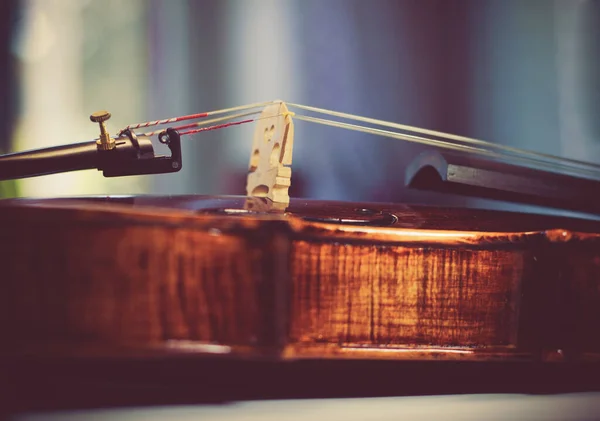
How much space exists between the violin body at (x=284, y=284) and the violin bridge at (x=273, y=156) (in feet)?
0.31

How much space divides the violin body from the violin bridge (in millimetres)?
94

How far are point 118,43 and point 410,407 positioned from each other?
3.56ft

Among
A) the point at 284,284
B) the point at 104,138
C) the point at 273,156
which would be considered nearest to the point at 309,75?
the point at 273,156

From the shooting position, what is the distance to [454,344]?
0.83 m

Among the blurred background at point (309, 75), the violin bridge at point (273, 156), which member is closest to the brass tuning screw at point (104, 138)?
the violin bridge at point (273, 156)

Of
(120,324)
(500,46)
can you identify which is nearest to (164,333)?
(120,324)

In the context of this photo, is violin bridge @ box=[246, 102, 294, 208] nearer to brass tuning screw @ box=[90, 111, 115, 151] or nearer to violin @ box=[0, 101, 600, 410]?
violin @ box=[0, 101, 600, 410]

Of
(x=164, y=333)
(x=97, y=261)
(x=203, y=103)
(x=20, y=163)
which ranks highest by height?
(x=203, y=103)

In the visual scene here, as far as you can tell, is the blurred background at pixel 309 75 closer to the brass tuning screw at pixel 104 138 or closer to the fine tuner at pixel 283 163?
the fine tuner at pixel 283 163

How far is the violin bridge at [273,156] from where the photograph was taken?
3.26ft

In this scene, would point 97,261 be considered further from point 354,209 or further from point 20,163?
point 354,209

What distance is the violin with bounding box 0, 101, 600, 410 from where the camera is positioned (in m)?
0.70

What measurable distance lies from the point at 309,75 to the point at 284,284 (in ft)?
2.81

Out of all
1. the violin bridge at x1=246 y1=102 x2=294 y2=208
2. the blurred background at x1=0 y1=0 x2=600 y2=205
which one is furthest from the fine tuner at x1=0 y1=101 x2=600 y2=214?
the blurred background at x1=0 y1=0 x2=600 y2=205
